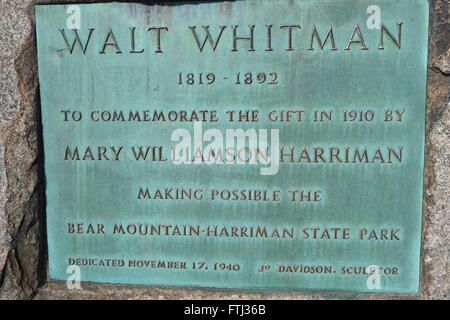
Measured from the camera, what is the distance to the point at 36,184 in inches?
82.4

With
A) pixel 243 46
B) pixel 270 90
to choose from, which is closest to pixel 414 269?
pixel 270 90

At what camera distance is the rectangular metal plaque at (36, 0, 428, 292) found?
1949 mm

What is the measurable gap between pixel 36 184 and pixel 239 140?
1011 mm

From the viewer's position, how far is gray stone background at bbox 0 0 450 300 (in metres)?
1.93

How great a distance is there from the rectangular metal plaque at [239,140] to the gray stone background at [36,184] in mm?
50

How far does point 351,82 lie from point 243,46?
520mm

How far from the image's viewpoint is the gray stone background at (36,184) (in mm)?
1934

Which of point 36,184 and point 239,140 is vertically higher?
point 239,140

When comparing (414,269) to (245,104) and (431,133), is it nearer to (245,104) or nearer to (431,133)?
(431,133)

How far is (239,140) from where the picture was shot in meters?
2.03

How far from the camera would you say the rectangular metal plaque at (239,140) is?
76.7 inches

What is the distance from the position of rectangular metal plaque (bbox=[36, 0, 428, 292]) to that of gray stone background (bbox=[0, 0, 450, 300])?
50mm

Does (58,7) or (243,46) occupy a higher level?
(58,7)

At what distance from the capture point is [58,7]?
205 cm
